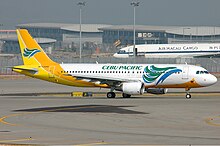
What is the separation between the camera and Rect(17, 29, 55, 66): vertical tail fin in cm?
6831

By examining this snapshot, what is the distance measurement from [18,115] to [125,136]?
14.4m

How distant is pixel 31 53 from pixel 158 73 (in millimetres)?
14768

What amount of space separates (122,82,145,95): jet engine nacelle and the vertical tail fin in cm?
983

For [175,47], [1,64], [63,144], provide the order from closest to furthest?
[63,144]
[1,64]
[175,47]

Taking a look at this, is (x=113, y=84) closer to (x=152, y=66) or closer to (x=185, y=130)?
(x=152, y=66)

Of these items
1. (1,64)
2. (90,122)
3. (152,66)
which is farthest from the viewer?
(1,64)

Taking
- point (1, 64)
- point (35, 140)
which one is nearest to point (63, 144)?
point (35, 140)

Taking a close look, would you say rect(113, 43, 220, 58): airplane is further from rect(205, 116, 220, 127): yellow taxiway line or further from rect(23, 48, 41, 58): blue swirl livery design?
rect(205, 116, 220, 127): yellow taxiway line

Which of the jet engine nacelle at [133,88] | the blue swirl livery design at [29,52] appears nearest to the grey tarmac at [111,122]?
the jet engine nacelle at [133,88]

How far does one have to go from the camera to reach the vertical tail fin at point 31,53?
68312mm

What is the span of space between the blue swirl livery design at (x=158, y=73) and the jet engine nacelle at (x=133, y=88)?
4.11ft

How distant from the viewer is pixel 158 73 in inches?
2539

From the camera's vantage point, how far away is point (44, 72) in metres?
67.7

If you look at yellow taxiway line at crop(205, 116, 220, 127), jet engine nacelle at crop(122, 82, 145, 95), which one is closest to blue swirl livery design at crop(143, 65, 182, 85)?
jet engine nacelle at crop(122, 82, 145, 95)
